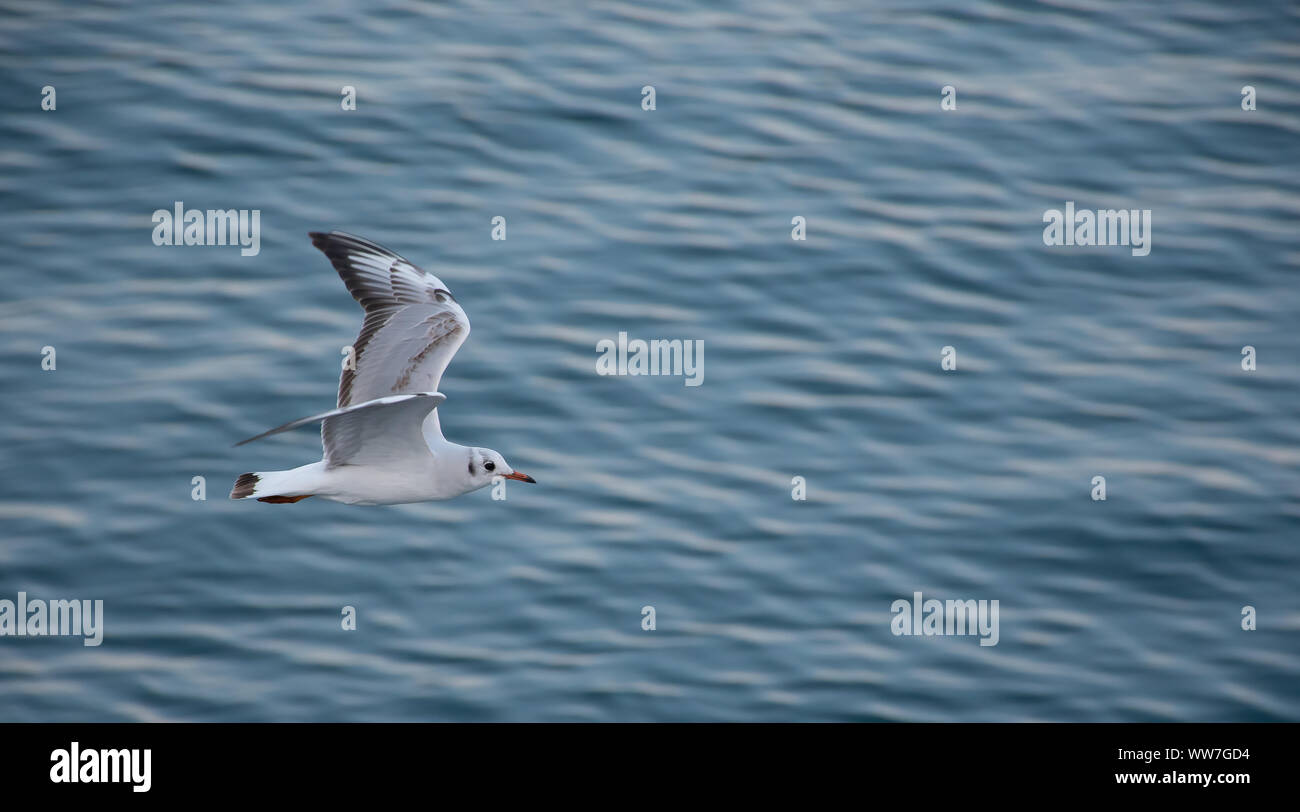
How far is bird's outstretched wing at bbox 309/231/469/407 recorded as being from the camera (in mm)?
11578

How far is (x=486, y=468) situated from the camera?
11.4 meters

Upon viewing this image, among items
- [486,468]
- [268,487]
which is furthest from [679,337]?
[268,487]

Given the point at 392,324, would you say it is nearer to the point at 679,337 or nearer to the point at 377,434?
the point at 377,434

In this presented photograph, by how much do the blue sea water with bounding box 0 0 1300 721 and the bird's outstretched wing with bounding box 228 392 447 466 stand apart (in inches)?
78.6

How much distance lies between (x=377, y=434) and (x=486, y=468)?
80cm

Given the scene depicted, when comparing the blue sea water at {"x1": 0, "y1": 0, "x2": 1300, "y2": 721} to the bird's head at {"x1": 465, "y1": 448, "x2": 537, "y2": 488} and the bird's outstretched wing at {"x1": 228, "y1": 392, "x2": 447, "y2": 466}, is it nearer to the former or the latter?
the bird's head at {"x1": 465, "y1": 448, "x2": 537, "y2": 488}

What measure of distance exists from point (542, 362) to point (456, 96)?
18.2ft

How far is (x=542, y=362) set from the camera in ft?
50.3

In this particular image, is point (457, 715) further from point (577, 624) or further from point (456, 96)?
point (456, 96)

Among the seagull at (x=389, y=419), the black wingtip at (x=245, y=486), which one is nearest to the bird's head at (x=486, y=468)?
the seagull at (x=389, y=419)

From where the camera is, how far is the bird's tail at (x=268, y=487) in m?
10.9

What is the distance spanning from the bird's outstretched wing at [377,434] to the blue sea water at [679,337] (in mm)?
1997

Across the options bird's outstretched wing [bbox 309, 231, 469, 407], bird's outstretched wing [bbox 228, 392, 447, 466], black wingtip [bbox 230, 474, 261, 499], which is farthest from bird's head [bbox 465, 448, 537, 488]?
black wingtip [bbox 230, 474, 261, 499]

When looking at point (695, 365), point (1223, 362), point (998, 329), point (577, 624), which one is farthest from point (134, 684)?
point (1223, 362)
